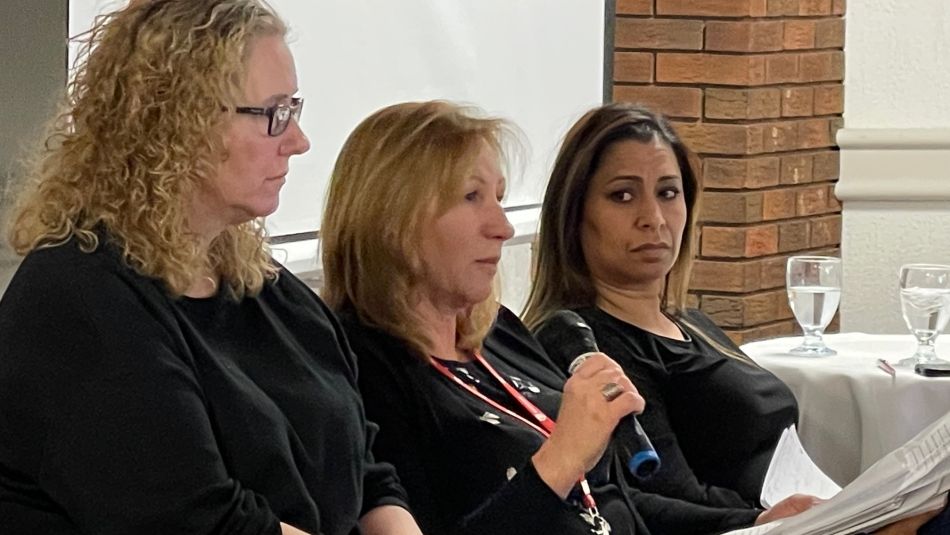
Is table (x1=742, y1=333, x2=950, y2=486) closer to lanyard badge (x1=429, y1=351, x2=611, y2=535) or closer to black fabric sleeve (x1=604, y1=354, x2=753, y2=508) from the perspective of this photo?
black fabric sleeve (x1=604, y1=354, x2=753, y2=508)

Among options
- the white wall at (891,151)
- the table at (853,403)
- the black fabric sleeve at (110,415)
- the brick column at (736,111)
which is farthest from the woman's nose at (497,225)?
the white wall at (891,151)

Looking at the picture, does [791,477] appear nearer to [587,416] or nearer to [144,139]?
[587,416]

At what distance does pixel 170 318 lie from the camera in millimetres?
1474

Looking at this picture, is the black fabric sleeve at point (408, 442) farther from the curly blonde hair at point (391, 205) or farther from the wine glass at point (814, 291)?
the wine glass at point (814, 291)

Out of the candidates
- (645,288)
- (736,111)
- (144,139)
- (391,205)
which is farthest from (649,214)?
(736,111)

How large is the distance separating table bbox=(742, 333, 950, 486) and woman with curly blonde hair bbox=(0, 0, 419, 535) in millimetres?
1268

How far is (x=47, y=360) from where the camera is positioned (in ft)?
4.53

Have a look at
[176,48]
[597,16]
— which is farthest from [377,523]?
[597,16]

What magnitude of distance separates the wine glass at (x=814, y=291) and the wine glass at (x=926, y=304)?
5.0 inches

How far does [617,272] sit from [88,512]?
3.87 feet

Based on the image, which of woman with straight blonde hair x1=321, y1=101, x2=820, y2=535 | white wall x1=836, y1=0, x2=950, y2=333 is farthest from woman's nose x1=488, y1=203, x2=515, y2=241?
white wall x1=836, y1=0, x2=950, y2=333

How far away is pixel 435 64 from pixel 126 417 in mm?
1827

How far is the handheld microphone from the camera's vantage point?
1677 mm

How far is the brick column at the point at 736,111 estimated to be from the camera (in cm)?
404
